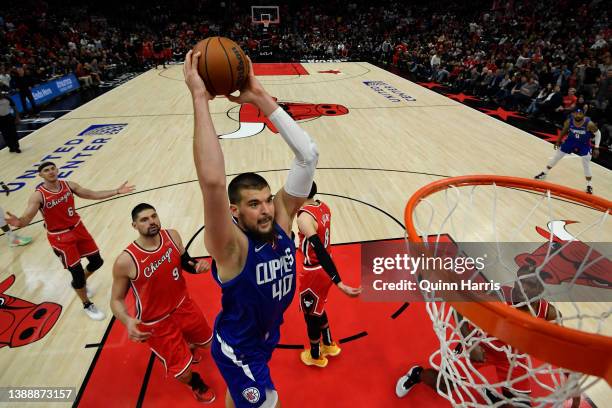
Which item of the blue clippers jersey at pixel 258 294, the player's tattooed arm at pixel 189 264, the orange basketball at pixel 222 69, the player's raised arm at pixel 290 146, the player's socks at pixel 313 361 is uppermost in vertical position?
the orange basketball at pixel 222 69

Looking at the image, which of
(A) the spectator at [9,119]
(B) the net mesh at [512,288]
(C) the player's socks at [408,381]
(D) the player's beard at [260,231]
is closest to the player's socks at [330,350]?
(C) the player's socks at [408,381]

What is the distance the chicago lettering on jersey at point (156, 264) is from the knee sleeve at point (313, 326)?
115 cm

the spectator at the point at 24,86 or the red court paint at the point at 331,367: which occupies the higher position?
the spectator at the point at 24,86

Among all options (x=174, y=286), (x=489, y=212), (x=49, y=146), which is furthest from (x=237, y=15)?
(x=174, y=286)

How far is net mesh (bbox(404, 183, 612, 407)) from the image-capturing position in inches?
81.4

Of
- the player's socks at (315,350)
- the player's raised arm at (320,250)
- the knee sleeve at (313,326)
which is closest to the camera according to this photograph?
the player's raised arm at (320,250)

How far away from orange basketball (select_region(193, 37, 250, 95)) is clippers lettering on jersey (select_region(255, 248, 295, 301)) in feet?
2.67

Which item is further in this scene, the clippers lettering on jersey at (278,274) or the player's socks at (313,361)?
the player's socks at (313,361)

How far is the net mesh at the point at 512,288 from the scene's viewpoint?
6.78ft

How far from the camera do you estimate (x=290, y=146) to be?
1.64 meters

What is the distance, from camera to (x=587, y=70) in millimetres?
9898

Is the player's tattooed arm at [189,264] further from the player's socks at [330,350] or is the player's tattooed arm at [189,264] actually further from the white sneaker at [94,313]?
the white sneaker at [94,313]

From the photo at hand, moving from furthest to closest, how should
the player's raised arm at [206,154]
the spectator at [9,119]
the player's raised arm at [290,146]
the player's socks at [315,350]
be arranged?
the spectator at [9,119] < the player's socks at [315,350] < the player's raised arm at [290,146] < the player's raised arm at [206,154]

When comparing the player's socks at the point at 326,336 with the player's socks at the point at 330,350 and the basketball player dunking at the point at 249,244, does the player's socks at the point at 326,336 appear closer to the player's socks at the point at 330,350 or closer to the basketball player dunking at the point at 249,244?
the player's socks at the point at 330,350
